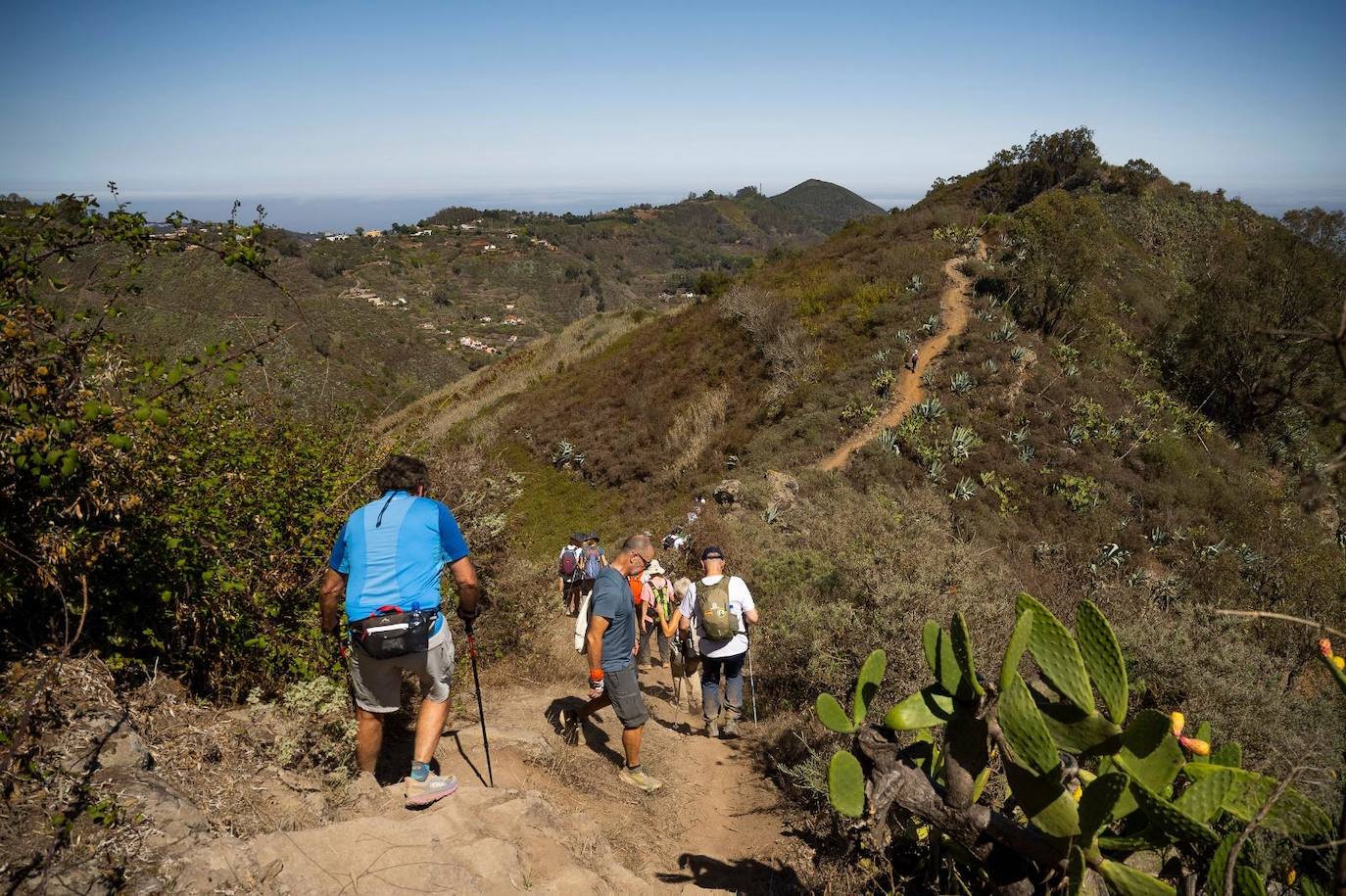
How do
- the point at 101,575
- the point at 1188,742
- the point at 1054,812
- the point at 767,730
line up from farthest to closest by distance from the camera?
the point at 767,730
the point at 101,575
the point at 1188,742
the point at 1054,812

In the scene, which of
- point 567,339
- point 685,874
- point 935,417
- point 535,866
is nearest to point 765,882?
point 685,874

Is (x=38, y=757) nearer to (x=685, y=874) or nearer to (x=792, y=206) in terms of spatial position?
(x=685, y=874)

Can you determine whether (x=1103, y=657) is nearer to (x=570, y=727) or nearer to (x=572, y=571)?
(x=570, y=727)

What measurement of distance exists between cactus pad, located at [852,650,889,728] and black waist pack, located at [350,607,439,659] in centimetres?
210

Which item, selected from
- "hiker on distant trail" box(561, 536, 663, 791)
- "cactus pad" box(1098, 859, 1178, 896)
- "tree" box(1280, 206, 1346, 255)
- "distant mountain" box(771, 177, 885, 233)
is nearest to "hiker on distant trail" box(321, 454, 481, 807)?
"hiker on distant trail" box(561, 536, 663, 791)

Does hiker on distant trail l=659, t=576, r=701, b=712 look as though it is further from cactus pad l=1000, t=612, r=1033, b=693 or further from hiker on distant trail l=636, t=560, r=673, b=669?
cactus pad l=1000, t=612, r=1033, b=693

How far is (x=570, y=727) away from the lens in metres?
5.16

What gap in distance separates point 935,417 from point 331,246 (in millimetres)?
81493

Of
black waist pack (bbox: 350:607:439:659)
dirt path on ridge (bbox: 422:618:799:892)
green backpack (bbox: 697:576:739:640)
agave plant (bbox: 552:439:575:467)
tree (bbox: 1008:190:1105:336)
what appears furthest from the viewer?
agave plant (bbox: 552:439:575:467)

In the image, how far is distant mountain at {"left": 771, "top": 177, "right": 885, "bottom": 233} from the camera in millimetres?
170375

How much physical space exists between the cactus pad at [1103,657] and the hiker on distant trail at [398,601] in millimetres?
2784

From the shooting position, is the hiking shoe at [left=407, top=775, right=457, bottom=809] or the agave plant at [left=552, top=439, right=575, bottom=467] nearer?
the hiking shoe at [left=407, top=775, right=457, bottom=809]

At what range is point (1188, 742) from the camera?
2.66 meters

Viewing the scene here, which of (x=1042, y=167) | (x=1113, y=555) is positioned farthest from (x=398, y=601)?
(x=1042, y=167)
